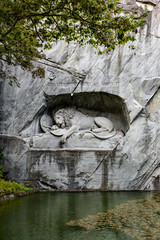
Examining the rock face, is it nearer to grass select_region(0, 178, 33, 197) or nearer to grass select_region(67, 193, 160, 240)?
grass select_region(0, 178, 33, 197)

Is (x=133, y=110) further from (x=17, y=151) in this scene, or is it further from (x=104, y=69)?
(x=17, y=151)

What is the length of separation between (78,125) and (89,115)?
1.05 meters

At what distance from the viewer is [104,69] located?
40.1 ft

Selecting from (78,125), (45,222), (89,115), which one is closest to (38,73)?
(78,125)

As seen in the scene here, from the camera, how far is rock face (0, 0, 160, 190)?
36.3ft

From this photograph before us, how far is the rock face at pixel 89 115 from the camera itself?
11.1 meters

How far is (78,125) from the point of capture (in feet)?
40.9

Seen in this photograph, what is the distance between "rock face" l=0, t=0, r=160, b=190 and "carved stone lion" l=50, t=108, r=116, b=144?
0.07 metres

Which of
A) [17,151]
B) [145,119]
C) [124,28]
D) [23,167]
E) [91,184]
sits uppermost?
[124,28]

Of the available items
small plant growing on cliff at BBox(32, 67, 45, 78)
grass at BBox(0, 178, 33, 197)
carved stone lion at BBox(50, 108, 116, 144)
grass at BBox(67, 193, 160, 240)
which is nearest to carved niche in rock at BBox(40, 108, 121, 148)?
carved stone lion at BBox(50, 108, 116, 144)

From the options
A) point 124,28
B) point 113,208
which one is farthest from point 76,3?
point 113,208

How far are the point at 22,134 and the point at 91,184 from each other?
4.04m

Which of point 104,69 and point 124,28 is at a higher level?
point 104,69

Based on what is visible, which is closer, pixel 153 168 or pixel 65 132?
pixel 153 168
